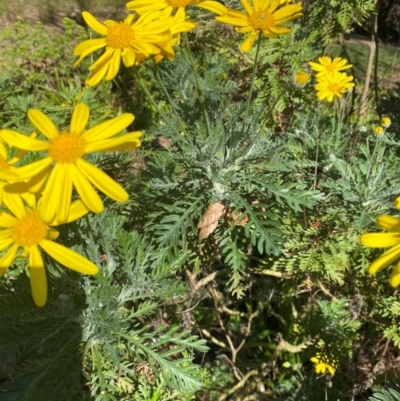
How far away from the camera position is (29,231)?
46.0 inches

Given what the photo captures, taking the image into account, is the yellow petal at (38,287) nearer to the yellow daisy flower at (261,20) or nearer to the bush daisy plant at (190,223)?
the bush daisy plant at (190,223)

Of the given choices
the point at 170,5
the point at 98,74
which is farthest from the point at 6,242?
the point at 170,5

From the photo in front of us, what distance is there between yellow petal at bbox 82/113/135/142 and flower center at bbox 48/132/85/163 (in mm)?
22

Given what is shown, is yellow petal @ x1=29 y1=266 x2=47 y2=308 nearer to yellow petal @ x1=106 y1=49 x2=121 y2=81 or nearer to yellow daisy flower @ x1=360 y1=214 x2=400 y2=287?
yellow petal @ x1=106 y1=49 x2=121 y2=81

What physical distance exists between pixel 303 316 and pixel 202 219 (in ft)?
3.33

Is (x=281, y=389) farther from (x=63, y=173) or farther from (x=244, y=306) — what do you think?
(x=63, y=173)

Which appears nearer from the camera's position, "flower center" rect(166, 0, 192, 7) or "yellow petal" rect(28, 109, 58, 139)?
"yellow petal" rect(28, 109, 58, 139)

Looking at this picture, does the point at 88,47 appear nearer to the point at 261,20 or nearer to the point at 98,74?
the point at 98,74

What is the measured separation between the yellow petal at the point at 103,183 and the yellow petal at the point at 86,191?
0.04ft

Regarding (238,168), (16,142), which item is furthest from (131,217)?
(16,142)

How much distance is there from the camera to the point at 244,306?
273 cm

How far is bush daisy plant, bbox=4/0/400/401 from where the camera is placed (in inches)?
46.4

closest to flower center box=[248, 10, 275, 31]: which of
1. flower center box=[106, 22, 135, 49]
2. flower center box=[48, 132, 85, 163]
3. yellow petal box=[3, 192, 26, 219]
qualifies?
flower center box=[106, 22, 135, 49]

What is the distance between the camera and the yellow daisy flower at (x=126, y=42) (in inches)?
50.9
